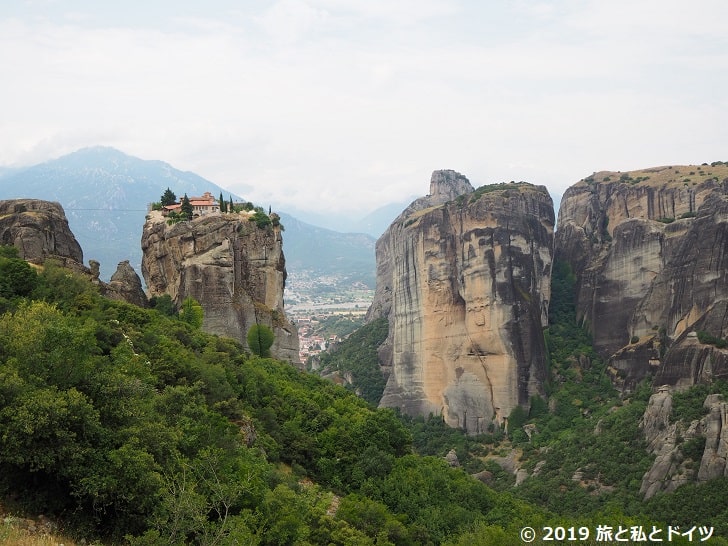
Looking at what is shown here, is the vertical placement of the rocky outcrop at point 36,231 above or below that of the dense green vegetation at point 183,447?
above

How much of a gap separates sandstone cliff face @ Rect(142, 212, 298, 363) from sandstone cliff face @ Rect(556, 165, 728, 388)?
22589 mm

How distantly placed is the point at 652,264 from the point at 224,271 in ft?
108

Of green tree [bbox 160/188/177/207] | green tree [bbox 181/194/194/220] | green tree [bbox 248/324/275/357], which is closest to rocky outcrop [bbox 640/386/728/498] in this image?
green tree [bbox 248/324/275/357]

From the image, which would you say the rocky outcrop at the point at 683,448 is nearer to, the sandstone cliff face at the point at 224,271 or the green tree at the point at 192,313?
the sandstone cliff face at the point at 224,271

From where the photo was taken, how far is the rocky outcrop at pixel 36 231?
98.7 ft

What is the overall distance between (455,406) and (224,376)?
3785 cm

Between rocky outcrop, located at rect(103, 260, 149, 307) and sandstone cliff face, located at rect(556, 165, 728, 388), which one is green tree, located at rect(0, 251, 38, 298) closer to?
rocky outcrop, located at rect(103, 260, 149, 307)

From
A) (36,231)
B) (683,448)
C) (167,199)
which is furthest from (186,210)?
(683,448)

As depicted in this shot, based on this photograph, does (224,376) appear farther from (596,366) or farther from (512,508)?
(596,366)

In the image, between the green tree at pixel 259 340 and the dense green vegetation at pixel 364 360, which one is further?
the dense green vegetation at pixel 364 360

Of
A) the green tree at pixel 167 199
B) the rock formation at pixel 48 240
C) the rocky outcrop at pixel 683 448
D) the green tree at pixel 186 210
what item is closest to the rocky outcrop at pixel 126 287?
the rock formation at pixel 48 240

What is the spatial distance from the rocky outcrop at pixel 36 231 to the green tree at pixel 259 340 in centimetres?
820

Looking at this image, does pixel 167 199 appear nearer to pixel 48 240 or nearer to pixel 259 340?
pixel 259 340

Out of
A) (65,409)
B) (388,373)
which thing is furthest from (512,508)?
(388,373)
